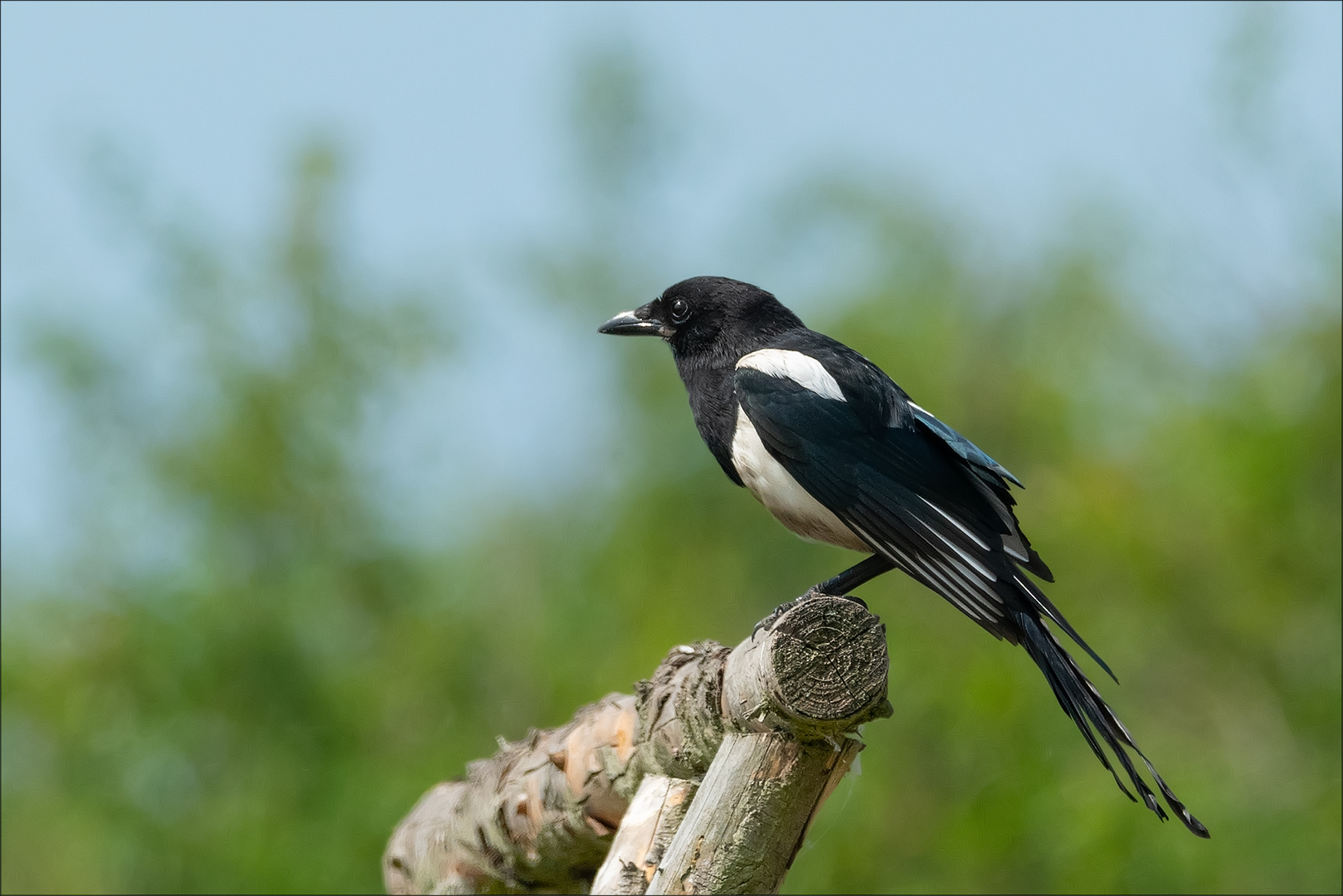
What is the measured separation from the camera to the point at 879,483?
3.94 m

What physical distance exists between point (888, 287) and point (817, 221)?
1227 millimetres

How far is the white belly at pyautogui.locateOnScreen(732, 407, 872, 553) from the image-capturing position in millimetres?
4137

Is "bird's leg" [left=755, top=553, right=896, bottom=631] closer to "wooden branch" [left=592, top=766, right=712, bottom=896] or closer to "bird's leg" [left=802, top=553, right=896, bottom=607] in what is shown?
"bird's leg" [left=802, top=553, right=896, bottom=607]

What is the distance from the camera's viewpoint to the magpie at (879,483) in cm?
359

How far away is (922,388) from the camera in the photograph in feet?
44.1

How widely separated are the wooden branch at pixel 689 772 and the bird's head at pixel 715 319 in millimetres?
1446

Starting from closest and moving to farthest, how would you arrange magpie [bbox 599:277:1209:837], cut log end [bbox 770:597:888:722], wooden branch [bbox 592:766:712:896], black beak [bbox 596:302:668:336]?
cut log end [bbox 770:597:888:722] → wooden branch [bbox 592:766:712:896] → magpie [bbox 599:277:1209:837] → black beak [bbox 596:302:668:336]

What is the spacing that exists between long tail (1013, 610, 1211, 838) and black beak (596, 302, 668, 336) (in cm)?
220

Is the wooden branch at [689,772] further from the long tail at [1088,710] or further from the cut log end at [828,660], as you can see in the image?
the long tail at [1088,710]

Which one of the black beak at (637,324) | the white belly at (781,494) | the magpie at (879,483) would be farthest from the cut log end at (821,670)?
the black beak at (637,324)

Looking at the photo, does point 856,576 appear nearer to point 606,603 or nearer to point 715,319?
point 715,319

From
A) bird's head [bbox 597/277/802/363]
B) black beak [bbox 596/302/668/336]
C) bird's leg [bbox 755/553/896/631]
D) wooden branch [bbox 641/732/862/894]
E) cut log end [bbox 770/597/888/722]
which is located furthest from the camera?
black beak [bbox 596/302/668/336]

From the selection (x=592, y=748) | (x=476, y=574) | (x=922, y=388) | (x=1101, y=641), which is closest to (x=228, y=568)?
(x=476, y=574)

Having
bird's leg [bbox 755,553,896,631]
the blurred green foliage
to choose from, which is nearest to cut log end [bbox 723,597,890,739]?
bird's leg [bbox 755,553,896,631]
